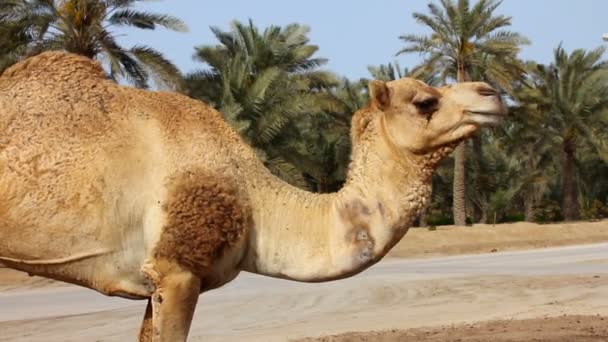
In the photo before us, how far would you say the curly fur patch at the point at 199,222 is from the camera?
5191 mm

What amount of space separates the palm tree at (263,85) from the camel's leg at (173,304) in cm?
2500

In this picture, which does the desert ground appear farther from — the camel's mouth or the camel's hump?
the camel's hump

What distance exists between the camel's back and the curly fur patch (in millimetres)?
111

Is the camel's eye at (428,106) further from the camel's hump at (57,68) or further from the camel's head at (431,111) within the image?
the camel's hump at (57,68)

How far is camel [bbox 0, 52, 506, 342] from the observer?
5238 mm

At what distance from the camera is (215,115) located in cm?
588

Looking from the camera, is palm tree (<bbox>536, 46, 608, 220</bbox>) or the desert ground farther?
palm tree (<bbox>536, 46, 608, 220</bbox>)

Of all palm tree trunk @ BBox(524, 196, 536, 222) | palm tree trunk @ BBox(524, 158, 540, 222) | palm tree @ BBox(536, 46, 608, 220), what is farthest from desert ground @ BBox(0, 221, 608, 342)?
palm tree trunk @ BBox(524, 196, 536, 222)

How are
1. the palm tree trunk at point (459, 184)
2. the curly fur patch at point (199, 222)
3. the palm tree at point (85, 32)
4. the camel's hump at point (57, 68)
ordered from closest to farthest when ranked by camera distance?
the curly fur patch at point (199, 222), the camel's hump at point (57, 68), the palm tree at point (85, 32), the palm tree trunk at point (459, 184)

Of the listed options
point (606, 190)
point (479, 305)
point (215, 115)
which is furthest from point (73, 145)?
point (606, 190)

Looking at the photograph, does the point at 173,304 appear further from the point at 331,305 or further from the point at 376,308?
the point at 331,305

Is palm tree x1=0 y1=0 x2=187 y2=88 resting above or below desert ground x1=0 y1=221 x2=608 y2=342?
above

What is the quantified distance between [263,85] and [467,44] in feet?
33.4

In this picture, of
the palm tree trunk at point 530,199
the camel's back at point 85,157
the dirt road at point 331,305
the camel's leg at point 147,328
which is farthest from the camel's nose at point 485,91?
the palm tree trunk at point 530,199
